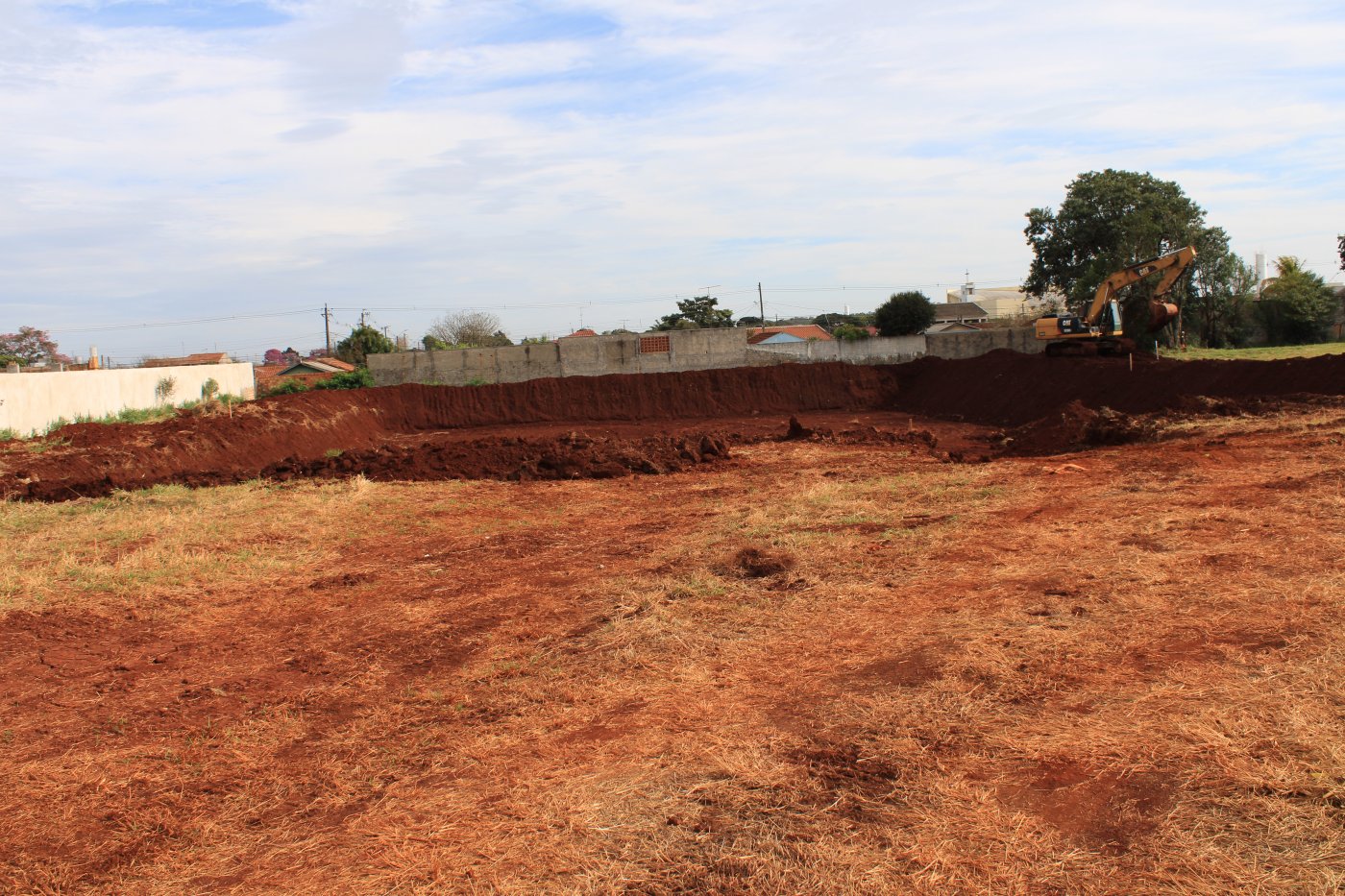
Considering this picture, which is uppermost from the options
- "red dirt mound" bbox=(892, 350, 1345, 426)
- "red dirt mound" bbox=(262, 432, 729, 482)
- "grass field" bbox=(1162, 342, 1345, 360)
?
"grass field" bbox=(1162, 342, 1345, 360)

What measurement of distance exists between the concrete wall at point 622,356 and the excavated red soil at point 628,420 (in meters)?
2.87

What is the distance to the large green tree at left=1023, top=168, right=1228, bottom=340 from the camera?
122 feet

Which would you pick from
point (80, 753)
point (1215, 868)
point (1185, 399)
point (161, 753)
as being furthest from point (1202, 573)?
point (1185, 399)

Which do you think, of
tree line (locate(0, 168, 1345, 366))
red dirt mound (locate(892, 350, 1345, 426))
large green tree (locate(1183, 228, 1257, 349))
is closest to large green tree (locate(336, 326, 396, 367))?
tree line (locate(0, 168, 1345, 366))

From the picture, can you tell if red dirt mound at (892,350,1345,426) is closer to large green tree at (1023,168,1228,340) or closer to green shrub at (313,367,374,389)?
large green tree at (1023,168,1228,340)

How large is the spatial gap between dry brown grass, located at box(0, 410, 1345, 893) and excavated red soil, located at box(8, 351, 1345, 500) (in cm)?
636

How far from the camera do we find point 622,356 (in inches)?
1431

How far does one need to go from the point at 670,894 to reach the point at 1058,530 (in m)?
6.88

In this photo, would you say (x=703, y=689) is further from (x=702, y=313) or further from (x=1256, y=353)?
(x=702, y=313)

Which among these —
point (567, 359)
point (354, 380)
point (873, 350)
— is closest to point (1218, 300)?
point (873, 350)

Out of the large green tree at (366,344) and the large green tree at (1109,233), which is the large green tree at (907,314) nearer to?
the large green tree at (1109,233)

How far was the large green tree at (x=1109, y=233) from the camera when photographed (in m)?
37.2

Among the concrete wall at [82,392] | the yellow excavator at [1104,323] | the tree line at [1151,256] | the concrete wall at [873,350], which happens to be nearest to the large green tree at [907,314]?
the tree line at [1151,256]

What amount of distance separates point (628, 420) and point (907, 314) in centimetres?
2076
